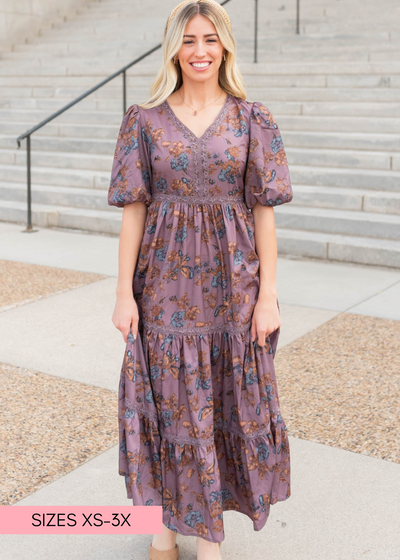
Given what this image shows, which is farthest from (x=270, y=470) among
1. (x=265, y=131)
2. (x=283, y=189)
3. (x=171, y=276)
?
(x=265, y=131)

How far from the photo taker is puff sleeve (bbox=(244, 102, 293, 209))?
2375 millimetres

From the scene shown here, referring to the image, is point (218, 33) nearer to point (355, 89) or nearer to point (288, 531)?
point (288, 531)

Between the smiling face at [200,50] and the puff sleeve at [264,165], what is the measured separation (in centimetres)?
20

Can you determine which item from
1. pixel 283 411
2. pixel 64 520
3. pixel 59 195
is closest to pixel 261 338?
pixel 64 520

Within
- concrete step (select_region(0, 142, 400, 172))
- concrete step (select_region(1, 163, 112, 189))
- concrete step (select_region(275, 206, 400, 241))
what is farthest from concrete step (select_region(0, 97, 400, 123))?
concrete step (select_region(275, 206, 400, 241))

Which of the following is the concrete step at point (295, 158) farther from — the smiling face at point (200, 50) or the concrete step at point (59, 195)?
the smiling face at point (200, 50)

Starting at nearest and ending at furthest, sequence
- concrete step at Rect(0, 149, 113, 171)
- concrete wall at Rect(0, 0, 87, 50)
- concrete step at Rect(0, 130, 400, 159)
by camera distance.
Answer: concrete step at Rect(0, 130, 400, 159)
concrete step at Rect(0, 149, 113, 171)
concrete wall at Rect(0, 0, 87, 50)

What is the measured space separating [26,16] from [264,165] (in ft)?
45.2

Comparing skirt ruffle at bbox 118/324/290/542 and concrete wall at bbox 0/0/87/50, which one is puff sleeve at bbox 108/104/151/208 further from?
concrete wall at bbox 0/0/87/50

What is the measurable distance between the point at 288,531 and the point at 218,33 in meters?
1.78

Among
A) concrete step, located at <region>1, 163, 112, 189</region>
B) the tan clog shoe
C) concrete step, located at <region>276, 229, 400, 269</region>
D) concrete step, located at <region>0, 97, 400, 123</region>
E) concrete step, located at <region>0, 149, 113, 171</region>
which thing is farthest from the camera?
concrete step, located at <region>0, 149, 113, 171</region>

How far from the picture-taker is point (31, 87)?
12266 millimetres

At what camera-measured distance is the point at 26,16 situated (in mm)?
14766

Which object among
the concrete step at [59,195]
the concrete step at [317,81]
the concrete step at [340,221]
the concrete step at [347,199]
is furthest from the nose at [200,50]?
the concrete step at [317,81]
